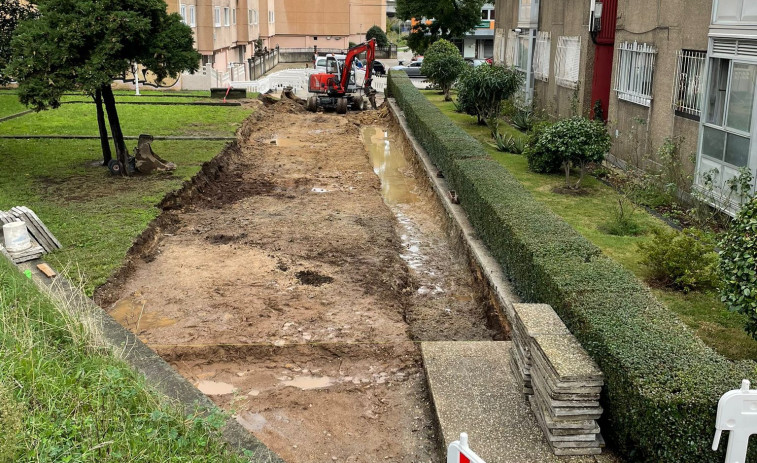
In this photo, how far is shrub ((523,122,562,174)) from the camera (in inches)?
602

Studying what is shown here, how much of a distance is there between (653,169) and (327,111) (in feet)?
55.3

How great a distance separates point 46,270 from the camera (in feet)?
30.7

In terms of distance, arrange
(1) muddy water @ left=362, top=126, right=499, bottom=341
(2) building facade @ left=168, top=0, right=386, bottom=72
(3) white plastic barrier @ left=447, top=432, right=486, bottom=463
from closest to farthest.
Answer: (3) white plastic barrier @ left=447, top=432, right=486, bottom=463
(1) muddy water @ left=362, top=126, right=499, bottom=341
(2) building facade @ left=168, top=0, right=386, bottom=72

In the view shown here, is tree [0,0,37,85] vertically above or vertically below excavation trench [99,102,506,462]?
above

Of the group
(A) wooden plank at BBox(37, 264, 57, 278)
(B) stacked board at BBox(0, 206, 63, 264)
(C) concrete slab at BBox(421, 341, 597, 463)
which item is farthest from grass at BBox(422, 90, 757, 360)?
(B) stacked board at BBox(0, 206, 63, 264)

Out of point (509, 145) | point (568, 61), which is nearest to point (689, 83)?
point (509, 145)

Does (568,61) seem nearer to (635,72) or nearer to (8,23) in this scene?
(635,72)

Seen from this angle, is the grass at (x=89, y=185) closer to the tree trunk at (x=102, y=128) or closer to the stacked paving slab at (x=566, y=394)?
the tree trunk at (x=102, y=128)

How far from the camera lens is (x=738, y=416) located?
4.16 m

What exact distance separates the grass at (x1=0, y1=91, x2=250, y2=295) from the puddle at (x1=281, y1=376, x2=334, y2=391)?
10.1ft

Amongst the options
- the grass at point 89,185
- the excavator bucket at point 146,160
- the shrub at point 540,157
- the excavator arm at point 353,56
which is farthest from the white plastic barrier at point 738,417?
the excavator arm at point 353,56

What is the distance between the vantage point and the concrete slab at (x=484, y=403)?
5586 millimetres

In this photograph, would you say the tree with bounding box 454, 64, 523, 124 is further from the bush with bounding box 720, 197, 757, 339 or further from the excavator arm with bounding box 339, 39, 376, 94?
the bush with bounding box 720, 197, 757, 339

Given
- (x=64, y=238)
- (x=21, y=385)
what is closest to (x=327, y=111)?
(x=64, y=238)
